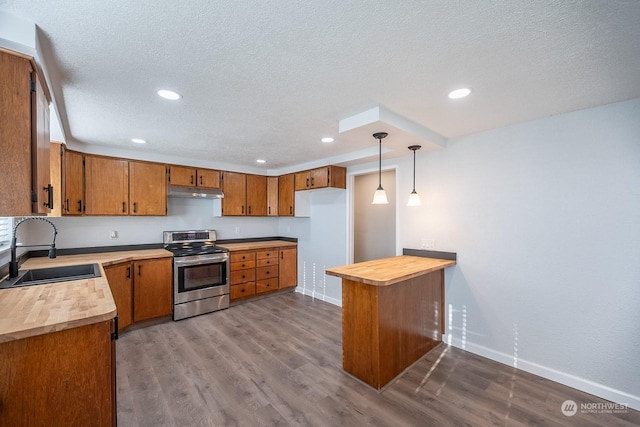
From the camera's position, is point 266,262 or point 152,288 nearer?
point 152,288

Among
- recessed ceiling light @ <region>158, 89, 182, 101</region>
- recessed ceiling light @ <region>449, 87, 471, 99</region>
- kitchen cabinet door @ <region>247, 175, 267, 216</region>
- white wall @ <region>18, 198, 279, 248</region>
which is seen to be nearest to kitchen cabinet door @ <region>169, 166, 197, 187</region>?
white wall @ <region>18, 198, 279, 248</region>

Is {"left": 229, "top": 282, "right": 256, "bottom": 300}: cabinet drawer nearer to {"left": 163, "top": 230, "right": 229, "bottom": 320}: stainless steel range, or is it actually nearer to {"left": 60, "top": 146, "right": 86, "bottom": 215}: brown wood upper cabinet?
{"left": 163, "top": 230, "right": 229, "bottom": 320}: stainless steel range

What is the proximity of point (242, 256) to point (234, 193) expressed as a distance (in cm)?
111

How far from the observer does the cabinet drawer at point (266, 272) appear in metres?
4.64

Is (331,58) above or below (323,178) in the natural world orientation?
above

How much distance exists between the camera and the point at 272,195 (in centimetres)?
513

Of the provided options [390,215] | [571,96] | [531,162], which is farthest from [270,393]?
[390,215]

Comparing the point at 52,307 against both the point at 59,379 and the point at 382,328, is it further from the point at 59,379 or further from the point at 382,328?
the point at 382,328

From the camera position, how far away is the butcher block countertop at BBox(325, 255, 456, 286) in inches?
85.5

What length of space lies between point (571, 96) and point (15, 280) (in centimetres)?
443

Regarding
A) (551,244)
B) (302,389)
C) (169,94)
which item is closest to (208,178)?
(169,94)

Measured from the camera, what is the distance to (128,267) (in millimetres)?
3359

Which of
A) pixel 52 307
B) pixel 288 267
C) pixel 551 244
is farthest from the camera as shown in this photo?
pixel 288 267

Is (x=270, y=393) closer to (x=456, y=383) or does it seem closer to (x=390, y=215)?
(x=456, y=383)
